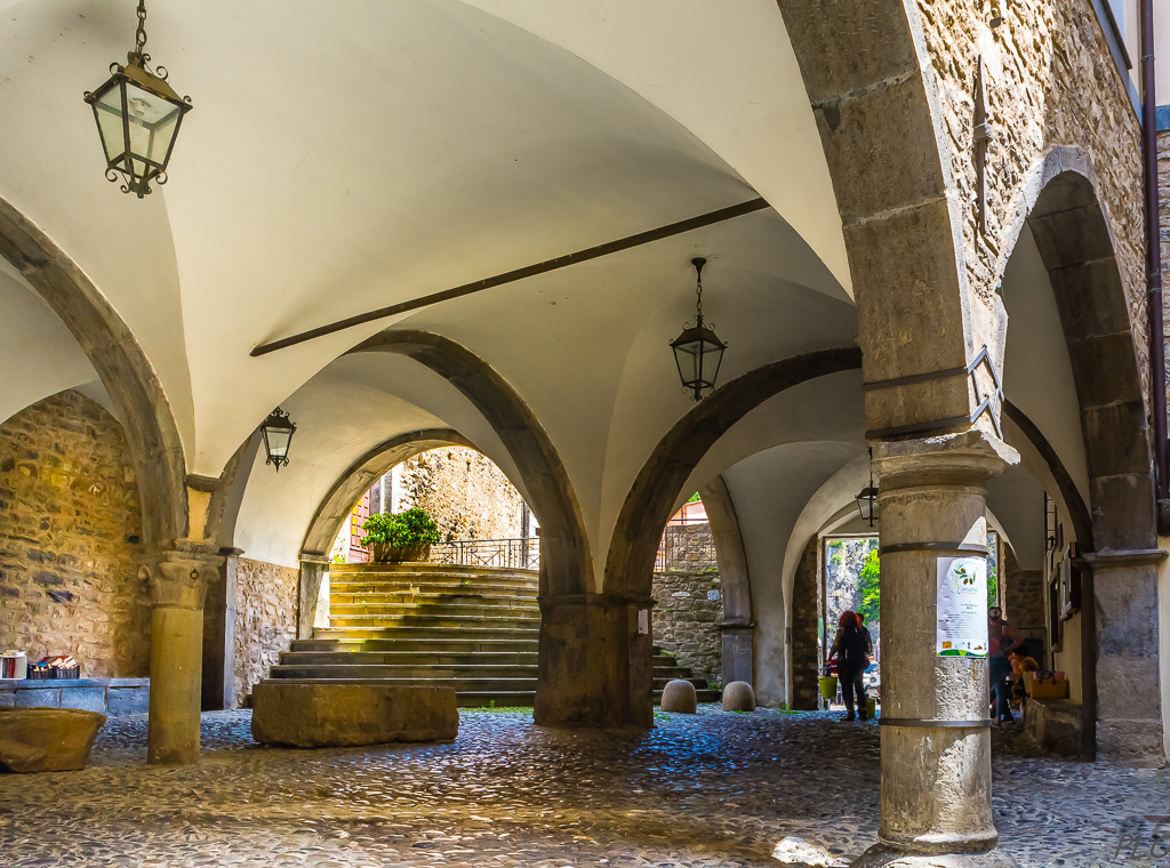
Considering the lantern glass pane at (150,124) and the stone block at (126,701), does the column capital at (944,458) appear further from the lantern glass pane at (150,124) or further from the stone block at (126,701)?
the stone block at (126,701)

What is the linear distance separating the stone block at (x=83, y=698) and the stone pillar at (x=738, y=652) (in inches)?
330

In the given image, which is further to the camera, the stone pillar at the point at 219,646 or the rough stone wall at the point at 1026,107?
the stone pillar at the point at 219,646

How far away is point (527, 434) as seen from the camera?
10078 mm

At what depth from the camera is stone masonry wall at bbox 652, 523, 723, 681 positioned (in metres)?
16.5

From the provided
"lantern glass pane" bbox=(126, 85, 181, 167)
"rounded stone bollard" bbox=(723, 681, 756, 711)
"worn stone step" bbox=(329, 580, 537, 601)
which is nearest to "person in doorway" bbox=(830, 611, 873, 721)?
"rounded stone bollard" bbox=(723, 681, 756, 711)

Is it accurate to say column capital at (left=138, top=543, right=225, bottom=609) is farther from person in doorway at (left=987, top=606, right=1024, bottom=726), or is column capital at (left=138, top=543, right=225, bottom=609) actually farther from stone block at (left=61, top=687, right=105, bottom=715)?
person in doorway at (left=987, top=606, right=1024, bottom=726)

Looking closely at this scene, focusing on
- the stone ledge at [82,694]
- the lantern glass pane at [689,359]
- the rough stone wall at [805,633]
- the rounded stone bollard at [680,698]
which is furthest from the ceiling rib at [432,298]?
the rough stone wall at [805,633]

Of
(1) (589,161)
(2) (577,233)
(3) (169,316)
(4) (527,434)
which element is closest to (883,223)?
(1) (589,161)

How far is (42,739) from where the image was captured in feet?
20.7

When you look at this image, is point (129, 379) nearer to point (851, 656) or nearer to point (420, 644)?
point (420, 644)

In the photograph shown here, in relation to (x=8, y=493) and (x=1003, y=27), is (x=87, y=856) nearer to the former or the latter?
(x=1003, y=27)

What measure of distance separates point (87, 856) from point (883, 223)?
12.2 feet

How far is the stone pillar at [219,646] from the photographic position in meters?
12.1

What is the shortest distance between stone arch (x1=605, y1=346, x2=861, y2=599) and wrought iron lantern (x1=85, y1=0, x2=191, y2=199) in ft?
20.5
